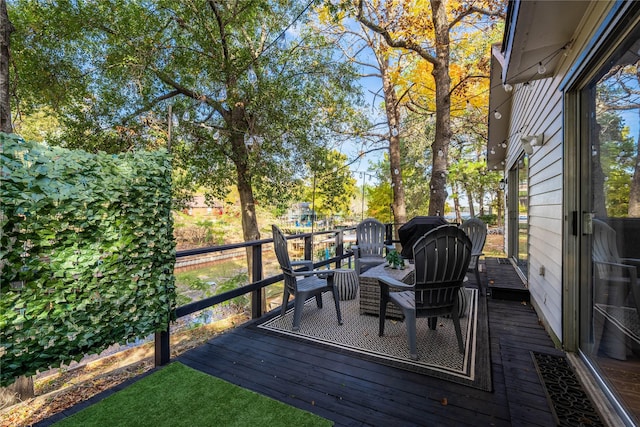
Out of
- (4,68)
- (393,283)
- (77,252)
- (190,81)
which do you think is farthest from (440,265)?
(190,81)

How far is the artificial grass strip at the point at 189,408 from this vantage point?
6.24 feet

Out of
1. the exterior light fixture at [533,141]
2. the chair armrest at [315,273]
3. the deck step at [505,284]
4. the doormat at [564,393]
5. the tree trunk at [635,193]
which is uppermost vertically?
the exterior light fixture at [533,141]

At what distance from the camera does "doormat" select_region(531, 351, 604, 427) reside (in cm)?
181

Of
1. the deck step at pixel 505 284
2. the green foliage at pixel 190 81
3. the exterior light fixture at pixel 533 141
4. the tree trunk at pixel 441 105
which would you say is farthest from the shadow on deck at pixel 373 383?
the green foliage at pixel 190 81

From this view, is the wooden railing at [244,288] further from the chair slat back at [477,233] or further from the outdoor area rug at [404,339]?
the chair slat back at [477,233]

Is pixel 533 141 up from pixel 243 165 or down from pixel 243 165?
down

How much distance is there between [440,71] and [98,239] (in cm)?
697

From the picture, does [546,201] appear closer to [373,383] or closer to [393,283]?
[393,283]

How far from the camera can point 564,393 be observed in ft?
6.79

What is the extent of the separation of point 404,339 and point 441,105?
5443 millimetres

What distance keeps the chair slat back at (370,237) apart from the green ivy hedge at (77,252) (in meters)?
3.29

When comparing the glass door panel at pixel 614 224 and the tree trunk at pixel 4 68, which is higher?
the tree trunk at pixel 4 68

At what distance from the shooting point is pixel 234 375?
2.44 metres

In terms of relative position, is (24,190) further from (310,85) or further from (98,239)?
(310,85)
